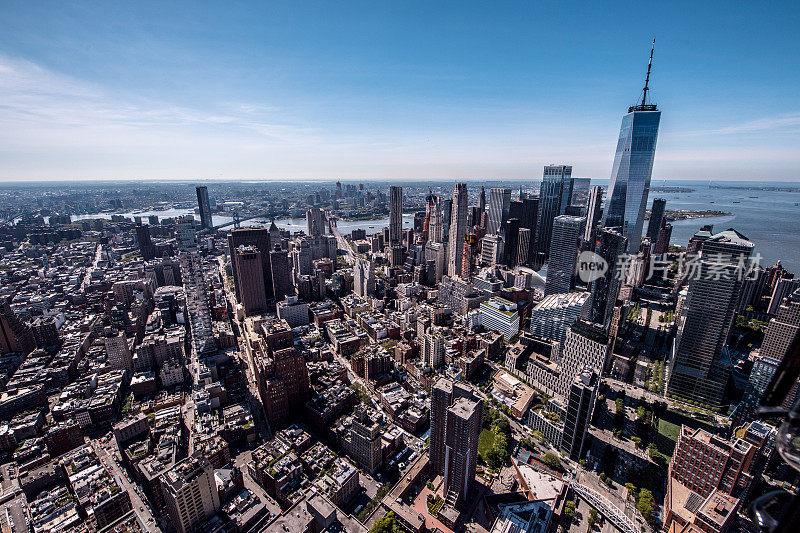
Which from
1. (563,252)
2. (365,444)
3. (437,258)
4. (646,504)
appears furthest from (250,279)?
(646,504)

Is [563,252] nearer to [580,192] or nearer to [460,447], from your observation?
[460,447]

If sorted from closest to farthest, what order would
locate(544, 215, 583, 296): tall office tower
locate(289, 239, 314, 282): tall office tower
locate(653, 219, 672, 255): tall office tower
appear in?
1. locate(544, 215, 583, 296): tall office tower
2. locate(653, 219, 672, 255): tall office tower
3. locate(289, 239, 314, 282): tall office tower

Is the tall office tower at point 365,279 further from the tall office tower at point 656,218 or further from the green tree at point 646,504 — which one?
the tall office tower at point 656,218

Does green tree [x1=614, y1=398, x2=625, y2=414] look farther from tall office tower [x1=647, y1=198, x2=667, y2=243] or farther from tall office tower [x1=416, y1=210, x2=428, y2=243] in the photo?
tall office tower [x1=416, y1=210, x2=428, y2=243]

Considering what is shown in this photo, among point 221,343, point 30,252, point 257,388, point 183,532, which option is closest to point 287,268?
point 221,343

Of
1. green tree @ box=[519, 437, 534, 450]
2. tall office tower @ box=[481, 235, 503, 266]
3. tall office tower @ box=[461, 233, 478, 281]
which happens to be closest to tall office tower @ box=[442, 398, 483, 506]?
green tree @ box=[519, 437, 534, 450]

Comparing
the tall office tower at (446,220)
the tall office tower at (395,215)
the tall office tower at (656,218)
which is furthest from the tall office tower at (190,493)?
the tall office tower at (656,218)
